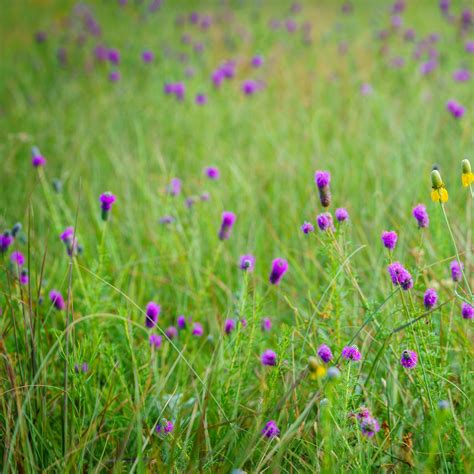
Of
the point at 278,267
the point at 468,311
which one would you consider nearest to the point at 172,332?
the point at 278,267

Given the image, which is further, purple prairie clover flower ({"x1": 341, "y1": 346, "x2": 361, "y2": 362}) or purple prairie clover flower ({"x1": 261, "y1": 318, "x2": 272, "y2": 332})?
purple prairie clover flower ({"x1": 261, "y1": 318, "x2": 272, "y2": 332})

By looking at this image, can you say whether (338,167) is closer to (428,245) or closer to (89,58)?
(428,245)

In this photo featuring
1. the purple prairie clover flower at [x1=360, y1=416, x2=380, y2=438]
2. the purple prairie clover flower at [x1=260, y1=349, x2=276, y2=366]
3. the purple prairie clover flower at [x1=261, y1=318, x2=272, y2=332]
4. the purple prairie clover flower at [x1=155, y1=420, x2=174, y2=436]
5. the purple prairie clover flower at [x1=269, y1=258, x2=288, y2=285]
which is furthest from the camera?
the purple prairie clover flower at [x1=261, y1=318, x2=272, y2=332]

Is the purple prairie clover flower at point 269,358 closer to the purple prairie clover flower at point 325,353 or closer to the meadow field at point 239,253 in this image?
the meadow field at point 239,253

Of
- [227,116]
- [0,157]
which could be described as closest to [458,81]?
[227,116]

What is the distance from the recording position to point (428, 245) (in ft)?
6.32

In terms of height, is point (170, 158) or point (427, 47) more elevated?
point (427, 47)

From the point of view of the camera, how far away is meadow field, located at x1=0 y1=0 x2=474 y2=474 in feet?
3.95

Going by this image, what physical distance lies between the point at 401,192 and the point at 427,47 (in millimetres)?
2526

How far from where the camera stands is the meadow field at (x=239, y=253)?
3.95 feet

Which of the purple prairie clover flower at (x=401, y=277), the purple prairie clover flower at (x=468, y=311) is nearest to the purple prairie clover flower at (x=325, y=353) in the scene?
the purple prairie clover flower at (x=401, y=277)

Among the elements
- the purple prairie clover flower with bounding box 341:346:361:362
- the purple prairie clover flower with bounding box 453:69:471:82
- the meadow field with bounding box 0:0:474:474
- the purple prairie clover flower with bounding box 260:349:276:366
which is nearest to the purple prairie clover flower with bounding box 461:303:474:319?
the meadow field with bounding box 0:0:474:474

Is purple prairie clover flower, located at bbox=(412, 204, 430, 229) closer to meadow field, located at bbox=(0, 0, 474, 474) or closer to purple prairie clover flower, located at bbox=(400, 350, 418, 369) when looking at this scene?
meadow field, located at bbox=(0, 0, 474, 474)

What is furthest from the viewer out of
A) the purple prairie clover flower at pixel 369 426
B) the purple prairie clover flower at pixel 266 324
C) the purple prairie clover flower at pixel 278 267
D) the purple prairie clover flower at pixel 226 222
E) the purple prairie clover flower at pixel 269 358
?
the purple prairie clover flower at pixel 226 222
